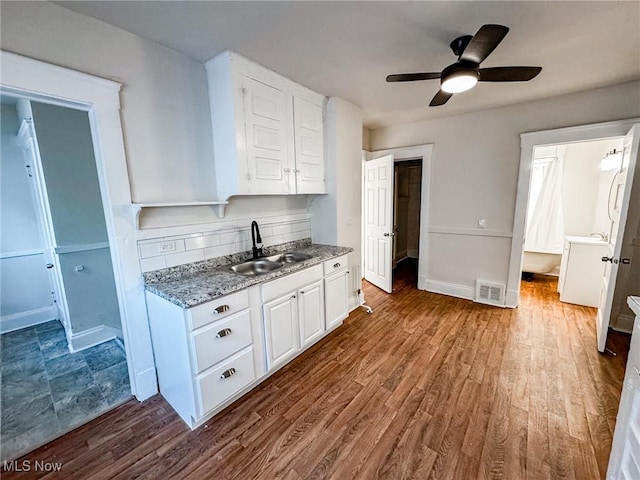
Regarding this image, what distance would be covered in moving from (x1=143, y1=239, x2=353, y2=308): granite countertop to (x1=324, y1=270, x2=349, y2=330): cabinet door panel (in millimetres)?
273

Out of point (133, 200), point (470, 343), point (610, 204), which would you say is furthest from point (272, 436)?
point (610, 204)

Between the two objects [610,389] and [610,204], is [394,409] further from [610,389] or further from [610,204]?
[610,204]

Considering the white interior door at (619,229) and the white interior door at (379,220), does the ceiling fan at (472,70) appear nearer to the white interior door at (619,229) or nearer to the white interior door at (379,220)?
the white interior door at (619,229)

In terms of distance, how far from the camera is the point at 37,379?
2.12 m

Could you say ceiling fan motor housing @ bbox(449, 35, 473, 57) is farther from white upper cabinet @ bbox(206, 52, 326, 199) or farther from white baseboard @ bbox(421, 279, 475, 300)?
white baseboard @ bbox(421, 279, 475, 300)

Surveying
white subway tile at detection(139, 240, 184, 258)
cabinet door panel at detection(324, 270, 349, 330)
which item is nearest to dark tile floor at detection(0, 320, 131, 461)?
white subway tile at detection(139, 240, 184, 258)

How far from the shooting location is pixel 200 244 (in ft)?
7.04

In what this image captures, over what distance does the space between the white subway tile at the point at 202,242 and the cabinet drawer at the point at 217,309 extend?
0.63 meters

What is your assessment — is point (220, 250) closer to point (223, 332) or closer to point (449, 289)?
point (223, 332)

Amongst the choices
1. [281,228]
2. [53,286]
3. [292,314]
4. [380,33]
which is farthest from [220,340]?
[53,286]

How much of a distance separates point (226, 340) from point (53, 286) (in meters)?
2.85

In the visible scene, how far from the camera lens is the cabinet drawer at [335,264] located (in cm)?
256

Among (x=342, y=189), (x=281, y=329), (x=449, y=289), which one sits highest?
(x=342, y=189)

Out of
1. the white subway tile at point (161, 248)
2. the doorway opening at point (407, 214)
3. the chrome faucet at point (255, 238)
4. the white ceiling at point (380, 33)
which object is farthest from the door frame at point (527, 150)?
the white subway tile at point (161, 248)
